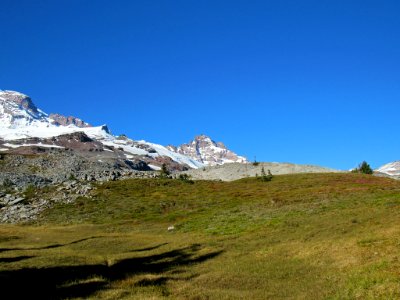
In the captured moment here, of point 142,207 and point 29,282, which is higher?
point 142,207

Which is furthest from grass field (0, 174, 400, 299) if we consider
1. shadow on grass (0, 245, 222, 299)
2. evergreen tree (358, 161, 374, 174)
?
evergreen tree (358, 161, 374, 174)

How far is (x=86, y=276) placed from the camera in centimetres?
2627

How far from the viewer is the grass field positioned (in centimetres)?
2141

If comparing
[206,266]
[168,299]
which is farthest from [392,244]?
[168,299]

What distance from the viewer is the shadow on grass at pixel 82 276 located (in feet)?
71.7

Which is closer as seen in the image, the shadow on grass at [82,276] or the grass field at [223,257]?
Answer: the grass field at [223,257]

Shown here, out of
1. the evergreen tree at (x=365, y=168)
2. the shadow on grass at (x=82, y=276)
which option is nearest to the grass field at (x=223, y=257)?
the shadow on grass at (x=82, y=276)

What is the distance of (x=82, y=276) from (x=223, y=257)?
36.7ft

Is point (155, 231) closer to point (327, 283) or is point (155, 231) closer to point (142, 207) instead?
point (142, 207)

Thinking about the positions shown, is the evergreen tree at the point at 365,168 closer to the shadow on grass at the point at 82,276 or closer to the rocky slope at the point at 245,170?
the rocky slope at the point at 245,170

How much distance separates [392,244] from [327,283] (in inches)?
299

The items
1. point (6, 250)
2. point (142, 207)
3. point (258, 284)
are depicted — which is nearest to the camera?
point (258, 284)

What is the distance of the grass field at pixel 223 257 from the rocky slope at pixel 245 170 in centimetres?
9207

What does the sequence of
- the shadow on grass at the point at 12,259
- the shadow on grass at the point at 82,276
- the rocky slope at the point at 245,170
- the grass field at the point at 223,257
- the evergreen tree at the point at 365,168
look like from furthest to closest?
the rocky slope at the point at 245,170 → the evergreen tree at the point at 365,168 → the shadow on grass at the point at 12,259 → the shadow on grass at the point at 82,276 → the grass field at the point at 223,257
